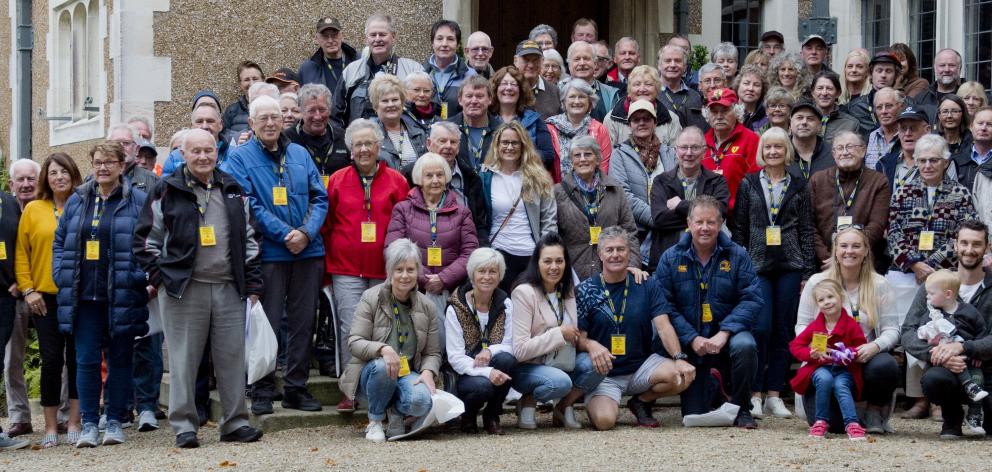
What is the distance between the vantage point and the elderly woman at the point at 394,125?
28.7ft

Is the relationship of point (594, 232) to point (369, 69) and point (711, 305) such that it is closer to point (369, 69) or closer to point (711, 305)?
point (711, 305)

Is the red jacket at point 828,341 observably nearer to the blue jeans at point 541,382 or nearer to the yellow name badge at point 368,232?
the blue jeans at point 541,382

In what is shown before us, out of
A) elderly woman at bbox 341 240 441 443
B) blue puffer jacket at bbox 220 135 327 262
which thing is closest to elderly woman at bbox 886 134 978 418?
elderly woman at bbox 341 240 441 443

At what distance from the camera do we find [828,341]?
7941 millimetres

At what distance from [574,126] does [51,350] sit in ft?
12.3

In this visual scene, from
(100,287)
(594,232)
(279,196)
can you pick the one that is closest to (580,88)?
(594,232)

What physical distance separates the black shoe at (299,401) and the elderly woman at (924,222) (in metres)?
3.64

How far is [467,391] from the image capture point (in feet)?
25.8

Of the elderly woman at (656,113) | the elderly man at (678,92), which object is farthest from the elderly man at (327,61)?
the elderly man at (678,92)

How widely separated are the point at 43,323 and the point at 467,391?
8.45 feet

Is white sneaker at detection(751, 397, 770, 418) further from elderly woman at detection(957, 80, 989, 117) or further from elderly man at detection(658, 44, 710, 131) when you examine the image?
elderly woman at detection(957, 80, 989, 117)

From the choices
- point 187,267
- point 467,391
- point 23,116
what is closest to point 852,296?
point 467,391

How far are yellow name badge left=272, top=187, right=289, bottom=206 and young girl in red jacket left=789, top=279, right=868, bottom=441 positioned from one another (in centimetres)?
310

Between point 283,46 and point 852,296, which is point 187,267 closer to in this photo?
point 852,296
